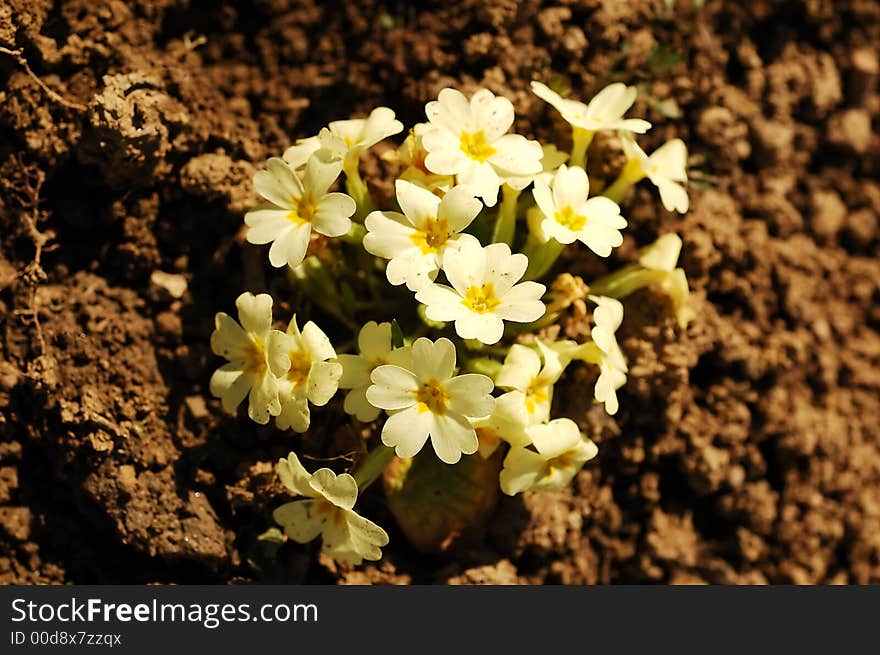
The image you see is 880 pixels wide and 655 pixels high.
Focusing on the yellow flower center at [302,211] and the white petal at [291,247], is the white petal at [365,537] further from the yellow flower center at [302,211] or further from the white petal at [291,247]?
the yellow flower center at [302,211]

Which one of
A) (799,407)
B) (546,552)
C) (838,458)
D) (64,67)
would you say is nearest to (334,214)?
(64,67)

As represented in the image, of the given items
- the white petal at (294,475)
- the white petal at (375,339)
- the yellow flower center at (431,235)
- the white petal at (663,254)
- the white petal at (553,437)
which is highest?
the yellow flower center at (431,235)

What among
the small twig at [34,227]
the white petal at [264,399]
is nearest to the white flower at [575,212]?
the white petal at [264,399]

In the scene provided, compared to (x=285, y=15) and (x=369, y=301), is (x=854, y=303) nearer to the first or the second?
(x=369, y=301)

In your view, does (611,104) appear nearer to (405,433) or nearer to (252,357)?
(405,433)

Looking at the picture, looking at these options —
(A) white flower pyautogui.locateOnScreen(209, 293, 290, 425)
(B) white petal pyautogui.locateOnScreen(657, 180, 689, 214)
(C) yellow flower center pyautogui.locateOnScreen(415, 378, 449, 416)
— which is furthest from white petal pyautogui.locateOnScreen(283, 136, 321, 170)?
(B) white petal pyautogui.locateOnScreen(657, 180, 689, 214)

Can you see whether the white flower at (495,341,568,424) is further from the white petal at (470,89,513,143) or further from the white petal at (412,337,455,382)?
the white petal at (470,89,513,143)
